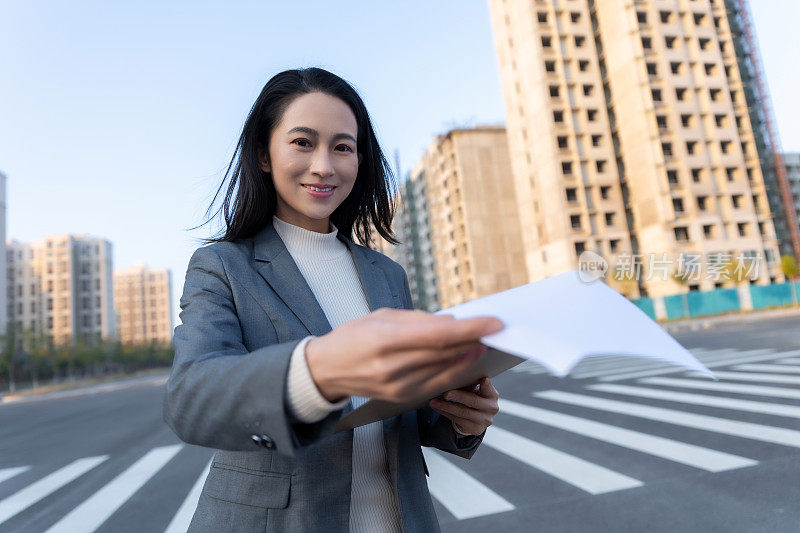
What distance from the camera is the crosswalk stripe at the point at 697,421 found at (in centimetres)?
428

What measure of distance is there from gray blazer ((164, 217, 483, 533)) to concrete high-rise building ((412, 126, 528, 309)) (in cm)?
4679

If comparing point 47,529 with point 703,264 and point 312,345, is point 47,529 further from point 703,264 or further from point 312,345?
point 703,264

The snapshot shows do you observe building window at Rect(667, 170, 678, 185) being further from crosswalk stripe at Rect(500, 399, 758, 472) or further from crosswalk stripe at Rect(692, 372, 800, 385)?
crosswalk stripe at Rect(500, 399, 758, 472)

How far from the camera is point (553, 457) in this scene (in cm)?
441

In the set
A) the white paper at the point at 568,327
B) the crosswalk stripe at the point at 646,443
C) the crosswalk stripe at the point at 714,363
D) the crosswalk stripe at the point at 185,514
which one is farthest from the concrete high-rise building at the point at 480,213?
the white paper at the point at 568,327

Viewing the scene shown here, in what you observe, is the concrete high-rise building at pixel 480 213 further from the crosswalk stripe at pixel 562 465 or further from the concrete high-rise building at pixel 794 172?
the concrete high-rise building at pixel 794 172

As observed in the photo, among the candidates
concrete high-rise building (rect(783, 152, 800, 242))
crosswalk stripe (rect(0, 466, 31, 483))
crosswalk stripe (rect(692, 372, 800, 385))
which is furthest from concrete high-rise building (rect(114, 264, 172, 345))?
concrete high-rise building (rect(783, 152, 800, 242))

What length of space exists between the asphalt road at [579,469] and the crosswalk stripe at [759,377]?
0.02 m

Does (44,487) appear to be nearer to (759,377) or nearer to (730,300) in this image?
(759,377)

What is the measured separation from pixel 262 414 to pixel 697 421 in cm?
567

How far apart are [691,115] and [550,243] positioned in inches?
561

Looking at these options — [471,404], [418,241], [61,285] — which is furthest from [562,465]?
[61,285]

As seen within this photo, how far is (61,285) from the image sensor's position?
81.2 m

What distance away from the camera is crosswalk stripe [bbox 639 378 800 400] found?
5912 mm
